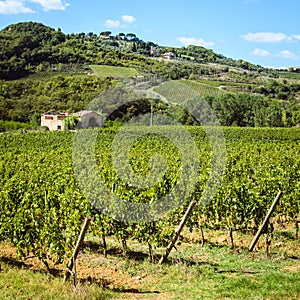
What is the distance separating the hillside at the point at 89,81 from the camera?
2360 inches

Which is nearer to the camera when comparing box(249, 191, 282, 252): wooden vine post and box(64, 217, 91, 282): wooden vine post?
box(64, 217, 91, 282): wooden vine post

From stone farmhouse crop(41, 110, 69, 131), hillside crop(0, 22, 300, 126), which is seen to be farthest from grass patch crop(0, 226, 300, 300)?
stone farmhouse crop(41, 110, 69, 131)

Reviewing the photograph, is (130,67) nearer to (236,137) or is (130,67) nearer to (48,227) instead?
(236,137)

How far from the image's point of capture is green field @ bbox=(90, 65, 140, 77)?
97900mm

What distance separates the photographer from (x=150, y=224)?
8070 mm

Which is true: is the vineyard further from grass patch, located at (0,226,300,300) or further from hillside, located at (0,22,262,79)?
hillside, located at (0,22,262,79)

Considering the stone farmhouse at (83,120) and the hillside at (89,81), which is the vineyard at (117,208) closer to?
the stone farmhouse at (83,120)

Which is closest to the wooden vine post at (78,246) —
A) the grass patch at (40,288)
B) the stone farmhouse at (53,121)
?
the grass patch at (40,288)

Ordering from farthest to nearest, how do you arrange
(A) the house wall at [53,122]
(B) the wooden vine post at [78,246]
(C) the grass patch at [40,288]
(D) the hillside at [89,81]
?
(D) the hillside at [89,81] → (A) the house wall at [53,122] → (B) the wooden vine post at [78,246] → (C) the grass patch at [40,288]

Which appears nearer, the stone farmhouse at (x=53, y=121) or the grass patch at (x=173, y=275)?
the grass patch at (x=173, y=275)

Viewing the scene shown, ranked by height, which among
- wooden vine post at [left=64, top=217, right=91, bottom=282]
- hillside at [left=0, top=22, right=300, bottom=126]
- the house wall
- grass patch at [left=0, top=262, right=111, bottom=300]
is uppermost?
hillside at [left=0, top=22, right=300, bottom=126]

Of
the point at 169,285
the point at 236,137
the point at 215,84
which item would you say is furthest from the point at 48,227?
the point at 215,84

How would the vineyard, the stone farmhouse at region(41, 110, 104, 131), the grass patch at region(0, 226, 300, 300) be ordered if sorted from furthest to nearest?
the stone farmhouse at region(41, 110, 104, 131) < the vineyard < the grass patch at region(0, 226, 300, 300)

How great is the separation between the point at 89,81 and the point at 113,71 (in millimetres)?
22186
